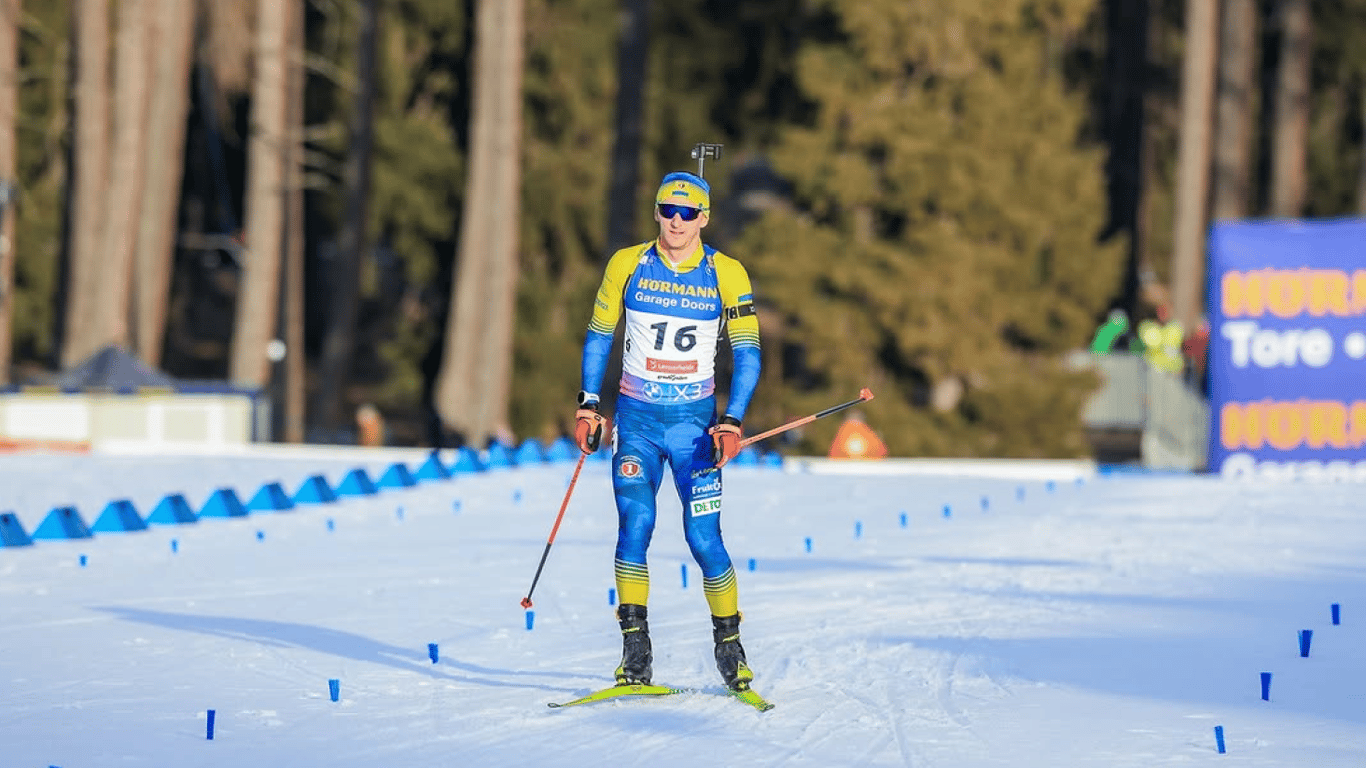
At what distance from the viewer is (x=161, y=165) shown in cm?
3994

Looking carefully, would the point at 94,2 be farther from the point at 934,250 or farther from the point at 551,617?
the point at 551,617

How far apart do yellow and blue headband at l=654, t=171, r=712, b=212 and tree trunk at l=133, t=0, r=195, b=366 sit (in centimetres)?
3023

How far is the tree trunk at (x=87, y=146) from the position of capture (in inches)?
1532

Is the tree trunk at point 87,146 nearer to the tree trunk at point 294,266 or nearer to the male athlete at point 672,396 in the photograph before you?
the tree trunk at point 294,266

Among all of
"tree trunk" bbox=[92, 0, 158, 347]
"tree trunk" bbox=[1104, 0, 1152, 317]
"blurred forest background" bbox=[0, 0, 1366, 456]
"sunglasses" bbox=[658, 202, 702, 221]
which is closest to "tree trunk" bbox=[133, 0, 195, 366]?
"blurred forest background" bbox=[0, 0, 1366, 456]

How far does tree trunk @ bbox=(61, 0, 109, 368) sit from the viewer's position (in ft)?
128

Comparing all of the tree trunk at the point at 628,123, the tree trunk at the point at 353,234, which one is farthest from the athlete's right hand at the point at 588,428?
the tree trunk at the point at 353,234

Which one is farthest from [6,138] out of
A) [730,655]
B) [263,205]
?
[730,655]

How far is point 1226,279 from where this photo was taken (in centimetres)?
2273

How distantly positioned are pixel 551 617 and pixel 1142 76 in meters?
38.8

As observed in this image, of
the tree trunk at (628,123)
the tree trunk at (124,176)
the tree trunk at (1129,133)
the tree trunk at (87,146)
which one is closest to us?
the tree trunk at (124,176)

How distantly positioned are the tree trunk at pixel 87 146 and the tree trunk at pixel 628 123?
8.14 meters

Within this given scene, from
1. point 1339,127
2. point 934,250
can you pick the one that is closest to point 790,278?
point 934,250

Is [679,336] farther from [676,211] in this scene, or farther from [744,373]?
[676,211]
